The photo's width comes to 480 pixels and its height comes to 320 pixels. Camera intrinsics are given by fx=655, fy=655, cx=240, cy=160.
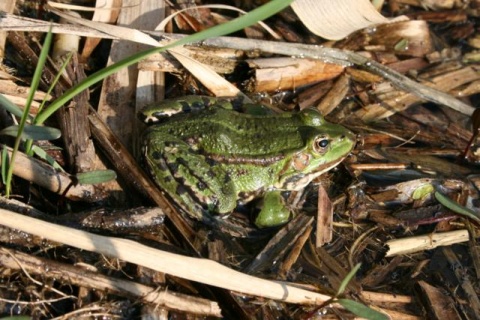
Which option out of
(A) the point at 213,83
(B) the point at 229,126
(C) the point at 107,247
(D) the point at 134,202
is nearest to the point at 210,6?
(A) the point at 213,83

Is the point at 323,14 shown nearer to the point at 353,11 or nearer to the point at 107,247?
the point at 353,11

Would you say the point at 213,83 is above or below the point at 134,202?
above

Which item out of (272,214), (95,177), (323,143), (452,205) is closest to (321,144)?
(323,143)

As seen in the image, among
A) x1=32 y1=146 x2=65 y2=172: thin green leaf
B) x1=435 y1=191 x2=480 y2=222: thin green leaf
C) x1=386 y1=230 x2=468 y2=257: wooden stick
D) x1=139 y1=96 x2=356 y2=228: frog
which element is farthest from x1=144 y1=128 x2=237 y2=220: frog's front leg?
x1=435 y1=191 x2=480 y2=222: thin green leaf

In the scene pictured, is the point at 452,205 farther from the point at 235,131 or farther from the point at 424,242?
the point at 235,131

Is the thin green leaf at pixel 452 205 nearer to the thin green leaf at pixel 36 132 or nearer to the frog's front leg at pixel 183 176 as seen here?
the frog's front leg at pixel 183 176
